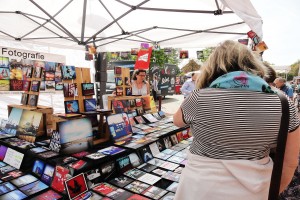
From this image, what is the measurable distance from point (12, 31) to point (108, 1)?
265 centimetres

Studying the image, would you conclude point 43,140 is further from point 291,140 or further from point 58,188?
point 291,140

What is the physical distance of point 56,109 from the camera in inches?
297

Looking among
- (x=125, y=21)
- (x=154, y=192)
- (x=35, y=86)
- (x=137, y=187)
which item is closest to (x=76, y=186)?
(x=137, y=187)

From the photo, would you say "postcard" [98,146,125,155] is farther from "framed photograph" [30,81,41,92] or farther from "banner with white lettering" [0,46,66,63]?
"banner with white lettering" [0,46,66,63]

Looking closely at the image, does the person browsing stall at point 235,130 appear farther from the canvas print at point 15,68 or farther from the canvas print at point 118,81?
the canvas print at point 15,68

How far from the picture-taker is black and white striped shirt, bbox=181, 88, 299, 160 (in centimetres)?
97

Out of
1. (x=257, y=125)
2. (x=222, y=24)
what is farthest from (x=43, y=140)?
(x=222, y=24)

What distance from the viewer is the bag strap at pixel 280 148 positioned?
3.16ft

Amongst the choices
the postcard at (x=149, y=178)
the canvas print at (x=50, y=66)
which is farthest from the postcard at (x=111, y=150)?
the canvas print at (x=50, y=66)

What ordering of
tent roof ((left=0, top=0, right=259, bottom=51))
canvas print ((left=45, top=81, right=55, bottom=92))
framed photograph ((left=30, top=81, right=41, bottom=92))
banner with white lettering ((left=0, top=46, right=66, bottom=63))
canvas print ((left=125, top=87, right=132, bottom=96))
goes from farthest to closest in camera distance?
canvas print ((left=45, top=81, right=55, bottom=92)) → banner with white lettering ((left=0, top=46, right=66, bottom=63)) → canvas print ((left=125, top=87, right=132, bottom=96)) → tent roof ((left=0, top=0, right=259, bottom=51)) → framed photograph ((left=30, top=81, right=41, bottom=92))

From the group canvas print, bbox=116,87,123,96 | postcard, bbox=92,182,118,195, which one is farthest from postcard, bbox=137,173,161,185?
canvas print, bbox=116,87,123,96

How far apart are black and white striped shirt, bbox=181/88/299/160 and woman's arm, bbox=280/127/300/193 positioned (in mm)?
45

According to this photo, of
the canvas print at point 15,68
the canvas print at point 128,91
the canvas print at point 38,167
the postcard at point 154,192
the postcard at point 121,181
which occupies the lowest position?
the postcard at point 154,192

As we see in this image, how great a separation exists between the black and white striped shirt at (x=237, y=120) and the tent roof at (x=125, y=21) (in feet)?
8.29
